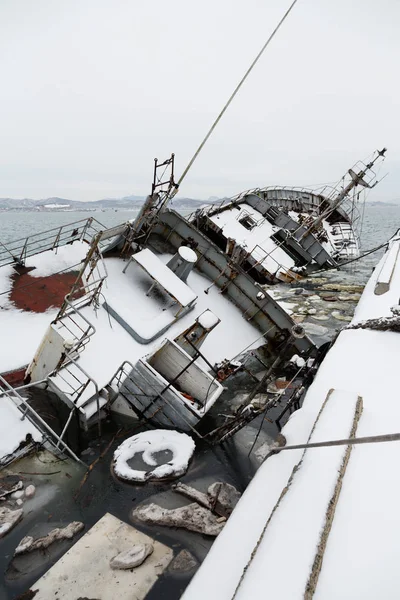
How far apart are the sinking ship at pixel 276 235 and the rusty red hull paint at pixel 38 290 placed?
9196 millimetres

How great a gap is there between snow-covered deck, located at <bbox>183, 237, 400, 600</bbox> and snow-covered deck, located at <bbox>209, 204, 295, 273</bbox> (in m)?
17.3

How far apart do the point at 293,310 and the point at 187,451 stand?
1313 cm

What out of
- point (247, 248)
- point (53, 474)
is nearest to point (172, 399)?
point (53, 474)

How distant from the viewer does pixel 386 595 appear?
9.62 ft

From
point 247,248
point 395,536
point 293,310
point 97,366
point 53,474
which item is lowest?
point 293,310

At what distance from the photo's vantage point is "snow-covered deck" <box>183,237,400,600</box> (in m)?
3.14

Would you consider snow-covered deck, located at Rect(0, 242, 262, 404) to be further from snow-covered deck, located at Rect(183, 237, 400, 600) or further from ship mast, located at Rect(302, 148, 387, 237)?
ship mast, located at Rect(302, 148, 387, 237)

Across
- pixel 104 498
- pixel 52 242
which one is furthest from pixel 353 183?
pixel 104 498

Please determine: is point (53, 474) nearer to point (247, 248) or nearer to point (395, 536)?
point (395, 536)

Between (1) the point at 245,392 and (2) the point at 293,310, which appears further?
(2) the point at 293,310

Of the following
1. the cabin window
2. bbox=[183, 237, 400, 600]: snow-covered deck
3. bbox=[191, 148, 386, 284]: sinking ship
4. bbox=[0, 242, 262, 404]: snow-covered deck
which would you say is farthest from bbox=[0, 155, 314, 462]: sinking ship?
the cabin window

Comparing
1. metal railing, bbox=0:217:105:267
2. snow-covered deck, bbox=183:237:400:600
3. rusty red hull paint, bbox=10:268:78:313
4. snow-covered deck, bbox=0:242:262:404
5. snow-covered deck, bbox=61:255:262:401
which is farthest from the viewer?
metal railing, bbox=0:217:105:267

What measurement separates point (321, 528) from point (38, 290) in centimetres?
1363

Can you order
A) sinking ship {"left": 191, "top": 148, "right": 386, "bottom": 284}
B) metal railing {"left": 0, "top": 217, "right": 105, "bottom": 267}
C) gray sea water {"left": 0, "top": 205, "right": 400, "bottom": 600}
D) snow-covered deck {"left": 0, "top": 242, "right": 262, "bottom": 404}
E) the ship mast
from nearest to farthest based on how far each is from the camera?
gray sea water {"left": 0, "top": 205, "right": 400, "bottom": 600}
snow-covered deck {"left": 0, "top": 242, "right": 262, "bottom": 404}
metal railing {"left": 0, "top": 217, "right": 105, "bottom": 267}
sinking ship {"left": 191, "top": 148, "right": 386, "bottom": 284}
the ship mast
